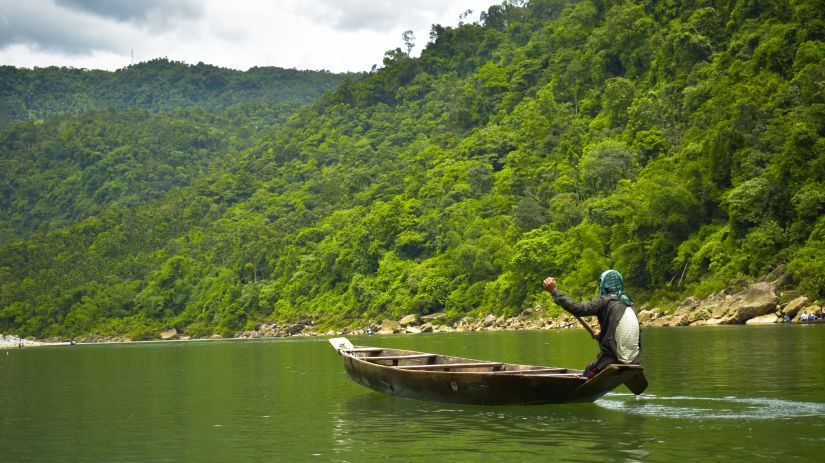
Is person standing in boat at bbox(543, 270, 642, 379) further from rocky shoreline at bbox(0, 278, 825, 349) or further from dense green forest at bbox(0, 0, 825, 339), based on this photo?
dense green forest at bbox(0, 0, 825, 339)

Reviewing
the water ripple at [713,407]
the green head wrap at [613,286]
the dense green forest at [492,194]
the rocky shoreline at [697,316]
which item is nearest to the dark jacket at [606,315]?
the green head wrap at [613,286]

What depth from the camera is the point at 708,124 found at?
67.6 meters

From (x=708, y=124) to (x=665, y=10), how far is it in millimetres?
30882

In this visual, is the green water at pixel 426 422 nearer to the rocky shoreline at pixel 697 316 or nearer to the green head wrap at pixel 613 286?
the green head wrap at pixel 613 286

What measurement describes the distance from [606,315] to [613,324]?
0.25 m

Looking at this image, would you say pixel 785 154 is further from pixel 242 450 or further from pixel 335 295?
pixel 335 295

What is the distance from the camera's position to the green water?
12.5 m

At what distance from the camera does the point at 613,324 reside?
15.6 meters

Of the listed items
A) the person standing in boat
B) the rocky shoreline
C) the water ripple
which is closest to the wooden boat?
the person standing in boat

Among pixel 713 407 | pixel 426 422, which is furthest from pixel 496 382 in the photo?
pixel 713 407

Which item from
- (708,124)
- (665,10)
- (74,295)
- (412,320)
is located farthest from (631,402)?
(74,295)

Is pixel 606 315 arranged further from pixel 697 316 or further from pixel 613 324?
pixel 697 316

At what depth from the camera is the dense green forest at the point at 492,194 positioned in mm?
58812

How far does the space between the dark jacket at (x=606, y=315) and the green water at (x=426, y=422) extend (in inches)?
41.7
